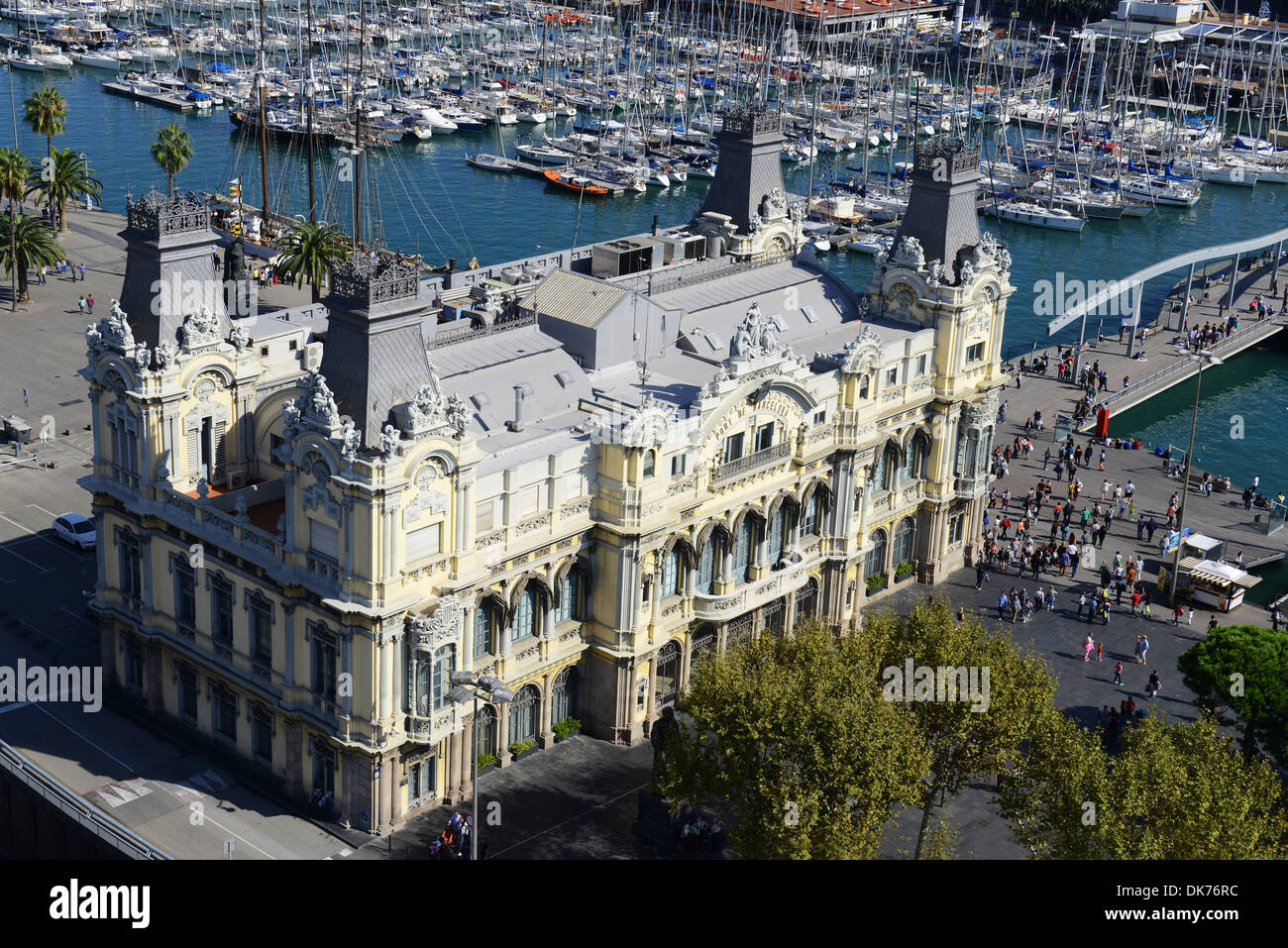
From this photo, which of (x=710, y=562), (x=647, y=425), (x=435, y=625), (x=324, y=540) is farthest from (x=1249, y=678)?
(x=324, y=540)

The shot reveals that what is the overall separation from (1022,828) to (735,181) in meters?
49.7

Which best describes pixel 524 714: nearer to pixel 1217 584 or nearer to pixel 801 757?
pixel 801 757

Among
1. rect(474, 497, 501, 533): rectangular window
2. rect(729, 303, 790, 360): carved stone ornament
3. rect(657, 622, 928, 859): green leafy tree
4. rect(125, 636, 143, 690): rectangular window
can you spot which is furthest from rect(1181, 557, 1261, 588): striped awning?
rect(125, 636, 143, 690): rectangular window

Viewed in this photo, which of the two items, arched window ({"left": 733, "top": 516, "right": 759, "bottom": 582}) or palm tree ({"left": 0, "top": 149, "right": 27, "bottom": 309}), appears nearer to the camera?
arched window ({"left": 733, "top": 516, "right": 759, "bottom": 582})

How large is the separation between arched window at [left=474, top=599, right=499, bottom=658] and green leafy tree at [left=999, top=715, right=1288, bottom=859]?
2375cm

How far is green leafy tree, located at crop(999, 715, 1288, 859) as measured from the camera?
65.5m

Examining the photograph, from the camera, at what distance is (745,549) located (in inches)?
3590

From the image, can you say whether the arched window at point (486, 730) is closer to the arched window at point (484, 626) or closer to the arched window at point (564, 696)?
the arched window at point (484, 626)

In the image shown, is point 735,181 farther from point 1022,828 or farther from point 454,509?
point 1022,828

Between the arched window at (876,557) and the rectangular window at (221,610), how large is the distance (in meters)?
38.0

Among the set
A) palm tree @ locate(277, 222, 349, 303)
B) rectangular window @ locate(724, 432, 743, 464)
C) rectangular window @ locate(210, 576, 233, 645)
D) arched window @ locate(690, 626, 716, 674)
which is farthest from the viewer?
palm tree @ locate(277, 222, 349, 303)

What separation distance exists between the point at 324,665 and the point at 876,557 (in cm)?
3890

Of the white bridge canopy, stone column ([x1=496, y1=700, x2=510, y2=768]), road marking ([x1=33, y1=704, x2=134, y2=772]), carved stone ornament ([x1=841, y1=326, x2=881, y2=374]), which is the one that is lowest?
road marking ([x1=33, y1=704, x2=134, y2=772])

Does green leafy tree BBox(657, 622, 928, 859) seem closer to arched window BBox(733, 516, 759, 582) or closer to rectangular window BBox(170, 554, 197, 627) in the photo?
arched window BBox(733, 516, 759, 582)
